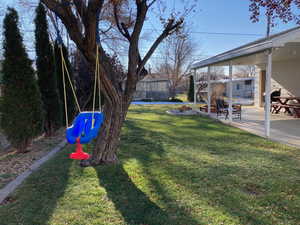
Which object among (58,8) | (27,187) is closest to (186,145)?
(27,187)

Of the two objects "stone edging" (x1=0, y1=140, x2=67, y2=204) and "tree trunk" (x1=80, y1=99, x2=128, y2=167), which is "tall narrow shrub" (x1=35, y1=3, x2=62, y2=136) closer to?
"stone edging" (x1=0, y1=140, x2=67, y2=204)

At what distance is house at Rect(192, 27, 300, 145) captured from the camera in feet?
18.2

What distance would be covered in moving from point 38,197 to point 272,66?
38.8ft

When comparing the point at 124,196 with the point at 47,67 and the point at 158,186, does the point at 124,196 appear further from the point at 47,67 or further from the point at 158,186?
the point at 47,67

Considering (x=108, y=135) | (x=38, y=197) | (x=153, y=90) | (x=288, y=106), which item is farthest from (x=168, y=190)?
(x=153, y=90)

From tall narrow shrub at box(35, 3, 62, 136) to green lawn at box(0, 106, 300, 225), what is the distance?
1.99 metres

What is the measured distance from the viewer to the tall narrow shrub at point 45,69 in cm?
593

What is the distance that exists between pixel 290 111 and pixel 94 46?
31.5 ft

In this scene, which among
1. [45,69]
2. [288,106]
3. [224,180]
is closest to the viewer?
[224,180]

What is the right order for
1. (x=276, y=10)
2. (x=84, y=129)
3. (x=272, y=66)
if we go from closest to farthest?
1. (x=84, y=129)
2. (x=276, y=10)
3. (x=272, y=66)

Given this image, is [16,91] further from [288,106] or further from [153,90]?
[153,90]

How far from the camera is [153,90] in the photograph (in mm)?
25391

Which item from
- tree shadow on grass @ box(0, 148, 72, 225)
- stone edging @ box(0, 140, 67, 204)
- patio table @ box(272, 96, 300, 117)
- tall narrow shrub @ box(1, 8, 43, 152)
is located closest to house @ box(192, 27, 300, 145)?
patio table @ box(272, 96, 300, 117)

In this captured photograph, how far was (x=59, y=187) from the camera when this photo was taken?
2.95 metres
